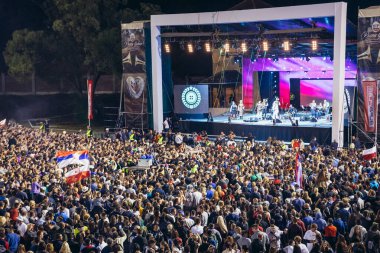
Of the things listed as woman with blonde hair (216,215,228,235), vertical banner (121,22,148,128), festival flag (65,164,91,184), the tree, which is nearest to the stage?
vertical banner (121,22,148,128)

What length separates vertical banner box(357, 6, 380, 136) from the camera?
2666 cm

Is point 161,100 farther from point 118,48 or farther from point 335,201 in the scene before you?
point 335,201

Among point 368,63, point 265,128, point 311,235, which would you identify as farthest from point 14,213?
point 265,128

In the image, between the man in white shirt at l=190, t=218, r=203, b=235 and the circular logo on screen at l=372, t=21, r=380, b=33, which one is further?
the circular logo on screen at l=372, t=21, r=380, b=33

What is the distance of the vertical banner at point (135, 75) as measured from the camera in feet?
114

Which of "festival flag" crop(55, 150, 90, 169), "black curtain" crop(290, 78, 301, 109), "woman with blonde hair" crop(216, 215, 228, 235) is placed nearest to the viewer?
"woman with blonde hair" crop(216, 215, 228, 235)

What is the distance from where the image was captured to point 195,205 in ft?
49.1

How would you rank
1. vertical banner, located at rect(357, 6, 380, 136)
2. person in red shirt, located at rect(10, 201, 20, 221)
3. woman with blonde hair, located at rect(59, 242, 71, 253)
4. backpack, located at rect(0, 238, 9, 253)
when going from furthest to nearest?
vertical banner, located at rect(357, 6, 380, 136) < person in red shirt, located at rect(10, 201, 20, 221) < backpack, located at rect(0, 238, 9, 253) < woman with blonde hair, located at rect(59, 242, 71, 253)

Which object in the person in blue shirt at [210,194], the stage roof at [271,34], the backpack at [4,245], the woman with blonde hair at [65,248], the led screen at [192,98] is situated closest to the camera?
the woman with blonde hair at [65,248]

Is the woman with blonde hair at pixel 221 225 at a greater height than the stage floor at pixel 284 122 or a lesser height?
lesser

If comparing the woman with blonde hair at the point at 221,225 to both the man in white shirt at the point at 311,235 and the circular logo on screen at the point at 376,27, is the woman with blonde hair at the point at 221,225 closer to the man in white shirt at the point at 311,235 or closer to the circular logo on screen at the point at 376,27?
the man in white shirt at the point at 311,235

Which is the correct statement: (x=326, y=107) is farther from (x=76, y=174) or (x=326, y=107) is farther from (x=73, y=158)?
(x=76, y=174)

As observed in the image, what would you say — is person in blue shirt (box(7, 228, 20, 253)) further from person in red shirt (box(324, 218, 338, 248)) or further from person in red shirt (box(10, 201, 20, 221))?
person in red shirt (box(324, 218, 338, 248))

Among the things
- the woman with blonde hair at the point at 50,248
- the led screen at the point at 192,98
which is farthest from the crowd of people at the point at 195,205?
the led screen at the point at 192,98
